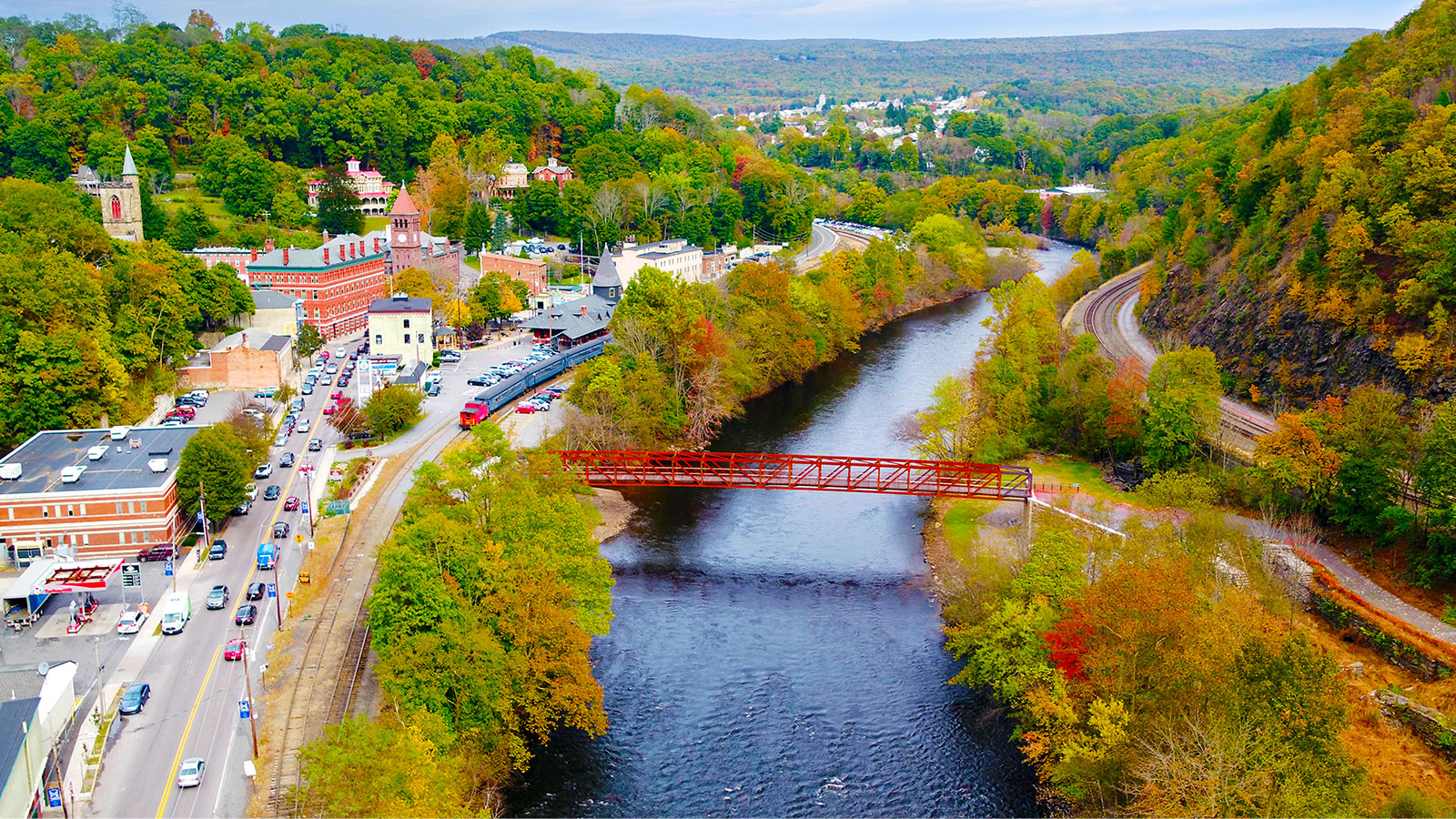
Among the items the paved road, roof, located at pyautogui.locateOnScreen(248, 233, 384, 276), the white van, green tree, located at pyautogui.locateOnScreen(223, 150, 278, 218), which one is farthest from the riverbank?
green tree, located at pyautogui.locateOnScreen(223, 150, 278, 218)

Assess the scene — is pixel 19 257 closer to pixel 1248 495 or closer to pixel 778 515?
pixel 778 515

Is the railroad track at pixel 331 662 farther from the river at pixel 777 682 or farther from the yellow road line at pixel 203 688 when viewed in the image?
the river at pixel 777 682

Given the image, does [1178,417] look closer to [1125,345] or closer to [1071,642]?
[1071,642]

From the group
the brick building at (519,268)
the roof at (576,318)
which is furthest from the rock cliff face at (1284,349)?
the brick building at (519,268)

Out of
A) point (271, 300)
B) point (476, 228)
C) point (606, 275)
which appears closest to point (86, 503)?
point (271, 300)

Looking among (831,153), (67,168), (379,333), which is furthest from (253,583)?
(831,153)

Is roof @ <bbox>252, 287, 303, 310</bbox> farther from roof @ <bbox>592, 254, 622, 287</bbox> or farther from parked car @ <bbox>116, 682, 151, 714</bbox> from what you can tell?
parked car @ <bbox>116, 682, 151, 714</bbox>
